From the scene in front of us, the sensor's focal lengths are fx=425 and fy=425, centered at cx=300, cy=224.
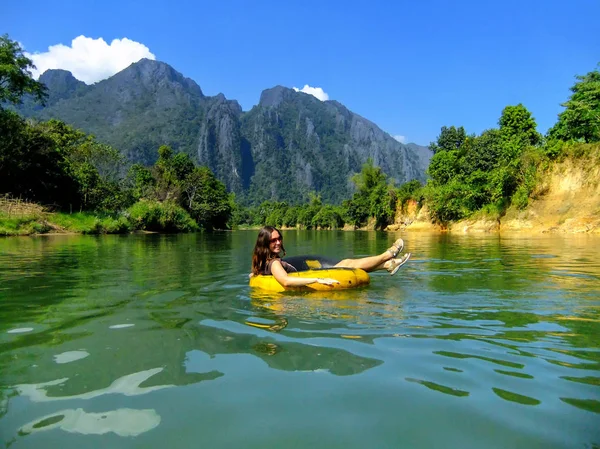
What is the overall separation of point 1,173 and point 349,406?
117 feet

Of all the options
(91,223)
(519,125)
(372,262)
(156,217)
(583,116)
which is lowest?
(372,262)

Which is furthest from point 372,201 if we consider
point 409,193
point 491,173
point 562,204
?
point 562,204

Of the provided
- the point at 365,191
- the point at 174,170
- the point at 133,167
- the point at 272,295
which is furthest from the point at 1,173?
the point at 365,191

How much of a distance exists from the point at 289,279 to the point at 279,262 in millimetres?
390

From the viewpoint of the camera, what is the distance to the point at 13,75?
1091 inches

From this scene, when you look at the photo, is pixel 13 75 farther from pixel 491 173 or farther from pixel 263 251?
pixel 491 173

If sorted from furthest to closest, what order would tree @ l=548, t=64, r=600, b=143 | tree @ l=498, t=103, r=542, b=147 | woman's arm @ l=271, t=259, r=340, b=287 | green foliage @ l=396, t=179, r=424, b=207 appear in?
green foliage @ l=396, t=179, r=424, b=207, tree @ l=498, t=103, r=542, b=147, tree @ l=548, t=64, r=600, b=143, woman's arm @ l=271, t=259, r=340, b=287

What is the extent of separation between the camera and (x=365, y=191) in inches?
2771

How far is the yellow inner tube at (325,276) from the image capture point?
19.9 ft

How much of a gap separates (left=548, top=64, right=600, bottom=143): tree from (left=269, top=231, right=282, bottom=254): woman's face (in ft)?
95.4

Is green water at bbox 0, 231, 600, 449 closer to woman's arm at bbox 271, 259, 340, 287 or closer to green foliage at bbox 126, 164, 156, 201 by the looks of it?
woman's arm at bbox 271, 259, 340, 287

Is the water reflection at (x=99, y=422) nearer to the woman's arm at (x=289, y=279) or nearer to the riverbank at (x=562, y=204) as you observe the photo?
the woman's arm at (x=289, y=279)

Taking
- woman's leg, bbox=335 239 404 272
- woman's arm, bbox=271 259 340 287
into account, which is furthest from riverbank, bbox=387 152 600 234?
woman's arm, bbox=271 259 340 287

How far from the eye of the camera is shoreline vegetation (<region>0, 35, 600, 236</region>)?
2670 cm
